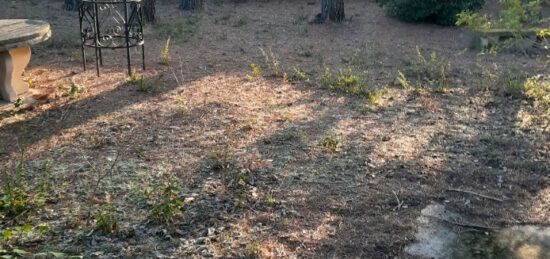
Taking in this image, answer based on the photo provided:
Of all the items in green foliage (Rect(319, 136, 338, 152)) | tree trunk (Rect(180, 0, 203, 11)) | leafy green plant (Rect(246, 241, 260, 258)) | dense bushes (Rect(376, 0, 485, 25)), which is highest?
dense bushes (Rect(376, 0, 485, 25))

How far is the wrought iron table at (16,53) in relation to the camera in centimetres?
565

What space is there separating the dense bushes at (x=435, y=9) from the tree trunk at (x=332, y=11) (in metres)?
0.98

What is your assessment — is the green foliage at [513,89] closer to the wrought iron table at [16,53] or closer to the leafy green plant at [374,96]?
the leafy green plant at [374,96]

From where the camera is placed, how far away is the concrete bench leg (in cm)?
584

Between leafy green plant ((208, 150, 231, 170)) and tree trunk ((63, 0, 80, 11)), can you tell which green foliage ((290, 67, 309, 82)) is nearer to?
leafy green plant ((208, 150, 231, 170))

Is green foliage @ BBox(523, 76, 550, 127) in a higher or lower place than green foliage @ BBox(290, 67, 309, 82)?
higher

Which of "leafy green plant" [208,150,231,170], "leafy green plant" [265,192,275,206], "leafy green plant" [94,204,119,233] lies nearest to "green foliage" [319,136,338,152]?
"leafy green plant" [208,150,231,170]

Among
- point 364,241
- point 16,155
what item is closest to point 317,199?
point 364,241

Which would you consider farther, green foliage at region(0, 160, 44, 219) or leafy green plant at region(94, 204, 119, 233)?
green foliage at region(0, 160, 44, 219)

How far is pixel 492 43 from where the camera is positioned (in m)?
8.61

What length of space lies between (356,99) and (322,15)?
480 cm

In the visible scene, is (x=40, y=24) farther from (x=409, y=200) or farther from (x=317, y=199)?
(x=409, y=200)

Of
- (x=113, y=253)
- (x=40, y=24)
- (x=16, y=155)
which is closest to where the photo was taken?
(x=113, y=253)

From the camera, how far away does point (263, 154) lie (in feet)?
16.0
